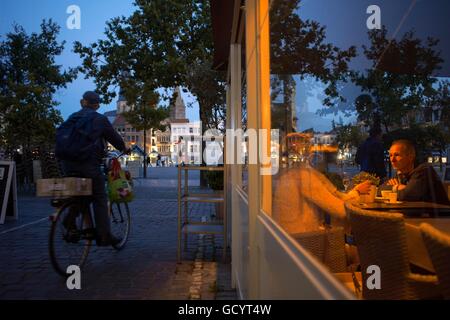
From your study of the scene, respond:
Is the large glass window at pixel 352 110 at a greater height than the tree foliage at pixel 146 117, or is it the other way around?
the tree foliage at pixel 146 117

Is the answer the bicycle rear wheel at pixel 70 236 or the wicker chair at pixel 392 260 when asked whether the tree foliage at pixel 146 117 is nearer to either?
the bicycle rear wheel at pixel 70 236

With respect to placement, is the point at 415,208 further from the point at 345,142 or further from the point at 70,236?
the point at 70,236

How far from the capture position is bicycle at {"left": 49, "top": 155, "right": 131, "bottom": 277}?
4930 mm

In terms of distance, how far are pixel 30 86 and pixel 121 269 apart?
16111 mm

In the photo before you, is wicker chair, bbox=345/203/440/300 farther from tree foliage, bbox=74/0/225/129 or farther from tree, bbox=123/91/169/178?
tree, bbox=123/91/169/178

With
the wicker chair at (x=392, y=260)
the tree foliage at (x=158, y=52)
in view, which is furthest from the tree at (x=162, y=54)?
the wicker chair at (x=392, y=260)

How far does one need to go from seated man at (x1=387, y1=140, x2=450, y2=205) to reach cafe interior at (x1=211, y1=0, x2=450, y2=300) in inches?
0.5

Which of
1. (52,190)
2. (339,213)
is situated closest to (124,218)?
(52,190)

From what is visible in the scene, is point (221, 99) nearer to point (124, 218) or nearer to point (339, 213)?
point (124, 218)

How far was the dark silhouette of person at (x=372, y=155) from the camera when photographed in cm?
442

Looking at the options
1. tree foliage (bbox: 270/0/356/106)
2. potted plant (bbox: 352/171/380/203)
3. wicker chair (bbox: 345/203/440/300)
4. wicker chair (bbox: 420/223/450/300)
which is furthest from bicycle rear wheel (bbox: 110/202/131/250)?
wicker chair (bbox: 420/223/450/300)

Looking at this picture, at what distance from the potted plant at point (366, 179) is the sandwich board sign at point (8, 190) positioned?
6.97m

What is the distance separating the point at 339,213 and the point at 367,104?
3.27 ft
